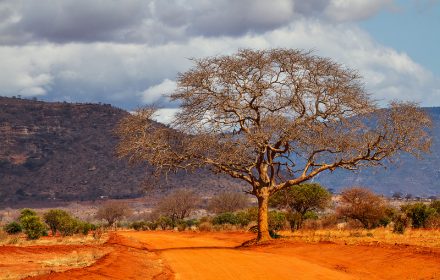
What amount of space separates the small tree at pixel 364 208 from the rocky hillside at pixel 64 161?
2111 inches

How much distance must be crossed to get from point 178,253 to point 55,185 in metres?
78.5

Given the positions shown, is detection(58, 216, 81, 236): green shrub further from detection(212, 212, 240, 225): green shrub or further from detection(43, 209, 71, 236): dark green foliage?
detection(212, 212, 240, 225): green shrub

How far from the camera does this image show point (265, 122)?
29.4 meters

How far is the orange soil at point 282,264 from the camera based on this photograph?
17906 millimetres

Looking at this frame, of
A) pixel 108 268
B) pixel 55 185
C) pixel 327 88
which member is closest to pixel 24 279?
pixel 108 268

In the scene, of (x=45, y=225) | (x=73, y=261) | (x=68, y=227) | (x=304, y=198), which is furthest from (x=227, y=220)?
(x=73, y=261)

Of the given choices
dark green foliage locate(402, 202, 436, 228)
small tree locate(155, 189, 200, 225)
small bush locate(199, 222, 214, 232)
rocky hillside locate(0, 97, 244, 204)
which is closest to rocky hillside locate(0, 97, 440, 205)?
rocky hillside locate(0, 97, 244, 204)

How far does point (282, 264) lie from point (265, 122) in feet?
33.0

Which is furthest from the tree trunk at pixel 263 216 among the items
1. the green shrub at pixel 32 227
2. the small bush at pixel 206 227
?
the small bush at pixel 206 227

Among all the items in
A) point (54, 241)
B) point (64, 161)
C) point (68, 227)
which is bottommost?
point (54, 241)

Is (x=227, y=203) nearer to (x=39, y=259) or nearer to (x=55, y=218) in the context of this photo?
(x=55, y=218)

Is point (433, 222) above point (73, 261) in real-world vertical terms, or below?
above

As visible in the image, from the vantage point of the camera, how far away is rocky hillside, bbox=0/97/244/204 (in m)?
101

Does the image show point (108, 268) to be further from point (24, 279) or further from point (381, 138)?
point (381, 138)
